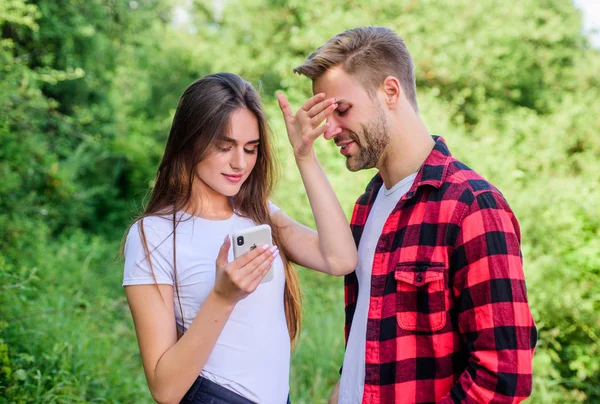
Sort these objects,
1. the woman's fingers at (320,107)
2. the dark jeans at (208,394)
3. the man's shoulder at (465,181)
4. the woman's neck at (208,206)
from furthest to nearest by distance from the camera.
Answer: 1. the woman's neck at (208,206)
2. the woman's fingers at (320,107)
3. the dark jeans at (208,394)
4. the man's shoulder at (465,181)

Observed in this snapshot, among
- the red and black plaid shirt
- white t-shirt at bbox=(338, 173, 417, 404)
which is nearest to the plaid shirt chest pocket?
the red and black plaid shirt

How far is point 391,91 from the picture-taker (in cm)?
212

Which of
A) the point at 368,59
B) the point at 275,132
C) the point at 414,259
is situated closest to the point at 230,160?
the point at 368,59

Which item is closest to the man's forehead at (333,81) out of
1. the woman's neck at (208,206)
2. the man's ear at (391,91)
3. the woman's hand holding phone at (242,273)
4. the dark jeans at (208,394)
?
the man's ear at (391,91)

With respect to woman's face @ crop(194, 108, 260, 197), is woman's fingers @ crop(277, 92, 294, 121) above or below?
above

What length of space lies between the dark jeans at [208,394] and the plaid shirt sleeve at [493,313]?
2.36 feet

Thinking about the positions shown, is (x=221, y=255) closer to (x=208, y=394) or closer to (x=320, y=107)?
(x=208, y=394)

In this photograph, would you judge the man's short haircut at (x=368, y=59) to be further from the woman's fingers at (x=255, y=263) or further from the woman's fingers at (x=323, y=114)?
the woman's fingers at (x=255, y=263)

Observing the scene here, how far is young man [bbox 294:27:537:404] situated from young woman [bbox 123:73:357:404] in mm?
151

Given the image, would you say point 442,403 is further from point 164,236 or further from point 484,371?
point 164,236

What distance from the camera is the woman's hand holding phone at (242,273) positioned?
5.82 ft

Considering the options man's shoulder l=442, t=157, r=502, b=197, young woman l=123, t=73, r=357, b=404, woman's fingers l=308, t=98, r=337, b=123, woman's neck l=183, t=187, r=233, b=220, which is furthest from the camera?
woman's neck l=183, t=187, r=233, b=220

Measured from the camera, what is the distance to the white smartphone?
189 centimetres

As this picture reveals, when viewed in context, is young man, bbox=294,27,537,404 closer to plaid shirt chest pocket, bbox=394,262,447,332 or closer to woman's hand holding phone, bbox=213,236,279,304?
plaid shirt chest pocket, bbox=394,262,447,332
